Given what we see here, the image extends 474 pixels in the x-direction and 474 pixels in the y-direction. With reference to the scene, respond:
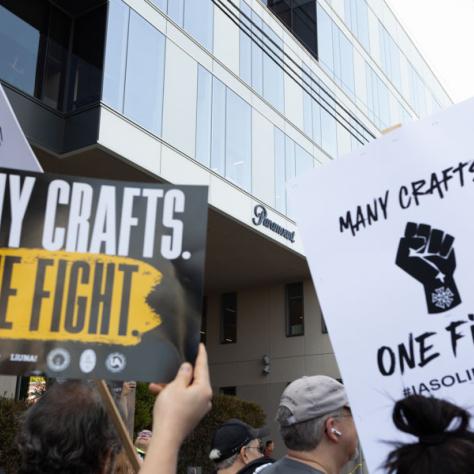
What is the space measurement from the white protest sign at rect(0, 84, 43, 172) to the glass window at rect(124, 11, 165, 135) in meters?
12.0

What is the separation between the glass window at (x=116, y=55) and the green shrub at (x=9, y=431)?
6468 mm

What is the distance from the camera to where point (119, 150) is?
540 inches

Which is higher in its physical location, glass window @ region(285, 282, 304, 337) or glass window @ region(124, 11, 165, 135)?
glass window @ region(124, 11, 165, 135)

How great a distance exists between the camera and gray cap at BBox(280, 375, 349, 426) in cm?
273

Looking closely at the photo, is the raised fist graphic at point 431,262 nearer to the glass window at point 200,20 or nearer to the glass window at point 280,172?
the glass window at point 200,20

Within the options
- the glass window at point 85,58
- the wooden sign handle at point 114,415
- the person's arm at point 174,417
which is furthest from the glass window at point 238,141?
the person's arm at point 174,417

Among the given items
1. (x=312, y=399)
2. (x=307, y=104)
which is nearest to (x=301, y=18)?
(x=307, y=104)

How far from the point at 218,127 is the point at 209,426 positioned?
760 centimetres

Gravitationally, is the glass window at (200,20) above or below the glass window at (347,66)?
below

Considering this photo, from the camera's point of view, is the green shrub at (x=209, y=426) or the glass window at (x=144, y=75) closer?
the glass window at (x=144, y=75)

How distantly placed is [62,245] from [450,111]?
1470 millimetres

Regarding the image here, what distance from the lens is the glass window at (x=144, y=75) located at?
1446 centimetres

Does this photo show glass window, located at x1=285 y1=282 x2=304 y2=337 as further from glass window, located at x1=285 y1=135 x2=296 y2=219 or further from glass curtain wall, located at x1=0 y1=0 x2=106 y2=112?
glass curtain wall, located at x1=0 y1=0 x2=106 y2=112

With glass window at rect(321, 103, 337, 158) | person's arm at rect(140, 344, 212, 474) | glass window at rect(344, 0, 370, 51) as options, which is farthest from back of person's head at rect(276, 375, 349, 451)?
glass window at rect(344, 0, 370, 51)
